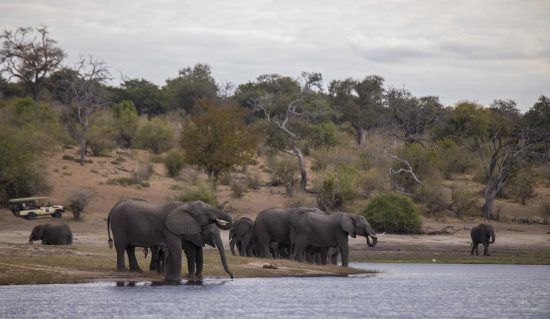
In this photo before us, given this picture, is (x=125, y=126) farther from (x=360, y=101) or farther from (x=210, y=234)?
(x=210, y=234)

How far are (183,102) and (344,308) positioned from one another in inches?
2805

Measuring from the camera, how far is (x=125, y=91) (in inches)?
3802

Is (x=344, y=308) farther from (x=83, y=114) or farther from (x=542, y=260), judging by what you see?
(x=83, y=114)

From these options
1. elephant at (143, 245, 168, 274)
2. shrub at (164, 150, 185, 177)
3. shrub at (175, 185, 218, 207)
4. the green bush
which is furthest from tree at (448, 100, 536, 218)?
elephant at (143, 245, 168, 274)

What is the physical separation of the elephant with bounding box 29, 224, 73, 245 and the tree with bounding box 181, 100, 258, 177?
1957 centimetres

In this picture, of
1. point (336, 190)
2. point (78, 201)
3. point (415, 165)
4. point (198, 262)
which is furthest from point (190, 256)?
point (415, 165)

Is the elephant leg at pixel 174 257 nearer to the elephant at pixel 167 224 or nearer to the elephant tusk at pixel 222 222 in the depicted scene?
the elephant at pixel 167 224

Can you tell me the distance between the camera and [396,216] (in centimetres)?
4606

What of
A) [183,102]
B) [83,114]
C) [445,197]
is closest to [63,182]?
[83,114]

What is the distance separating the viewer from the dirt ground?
27516mm

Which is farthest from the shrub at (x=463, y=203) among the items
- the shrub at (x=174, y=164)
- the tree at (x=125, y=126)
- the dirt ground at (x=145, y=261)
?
the tree at (x=125, y=126)

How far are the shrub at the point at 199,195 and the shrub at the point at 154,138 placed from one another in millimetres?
19815

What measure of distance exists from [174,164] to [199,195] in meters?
12.3

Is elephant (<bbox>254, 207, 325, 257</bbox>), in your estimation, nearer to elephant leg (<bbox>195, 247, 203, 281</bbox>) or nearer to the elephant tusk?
elephant leg (<bbox>195, 247, 203, 281</bbox>)
